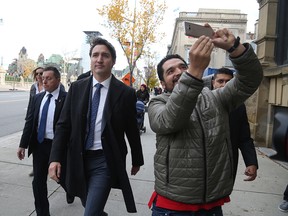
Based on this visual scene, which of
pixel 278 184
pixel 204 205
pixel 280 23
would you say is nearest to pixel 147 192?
pixel 278 184

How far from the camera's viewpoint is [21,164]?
6199 millimetres

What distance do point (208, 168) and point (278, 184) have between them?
14.5 ft

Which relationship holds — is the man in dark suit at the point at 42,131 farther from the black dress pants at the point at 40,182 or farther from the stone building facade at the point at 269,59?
the stone building facade at the point at 269,59

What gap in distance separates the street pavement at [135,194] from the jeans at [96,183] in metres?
1.42

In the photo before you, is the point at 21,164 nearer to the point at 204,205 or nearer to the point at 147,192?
the point at 147,192

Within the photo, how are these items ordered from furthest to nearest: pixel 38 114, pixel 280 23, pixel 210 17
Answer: pixel 210 17 → pixel 280 23 → pixel 38 114

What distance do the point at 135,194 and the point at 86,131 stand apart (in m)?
2.38

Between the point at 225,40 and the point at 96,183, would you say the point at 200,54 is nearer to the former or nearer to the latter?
the point at 225,40

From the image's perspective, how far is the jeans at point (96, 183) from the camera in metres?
2.79

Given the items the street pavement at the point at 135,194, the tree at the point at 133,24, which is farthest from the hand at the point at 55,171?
the tree at the point at 133,24

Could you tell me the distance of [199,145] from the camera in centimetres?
199

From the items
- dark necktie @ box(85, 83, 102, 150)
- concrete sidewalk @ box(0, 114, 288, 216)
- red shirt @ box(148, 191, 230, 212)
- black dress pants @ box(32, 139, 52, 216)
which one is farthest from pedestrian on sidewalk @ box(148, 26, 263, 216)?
concrete sidewalk @ box(0, 114, 288, 216)

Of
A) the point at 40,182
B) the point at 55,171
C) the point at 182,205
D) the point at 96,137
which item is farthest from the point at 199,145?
the point at 40,182

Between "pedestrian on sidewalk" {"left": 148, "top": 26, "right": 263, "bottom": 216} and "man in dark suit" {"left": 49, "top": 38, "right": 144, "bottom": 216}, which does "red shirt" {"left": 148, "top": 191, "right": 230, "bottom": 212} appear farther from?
"man in dark suit" {"left": 49, "top": 38, "right": 144, "bottom": 216}
